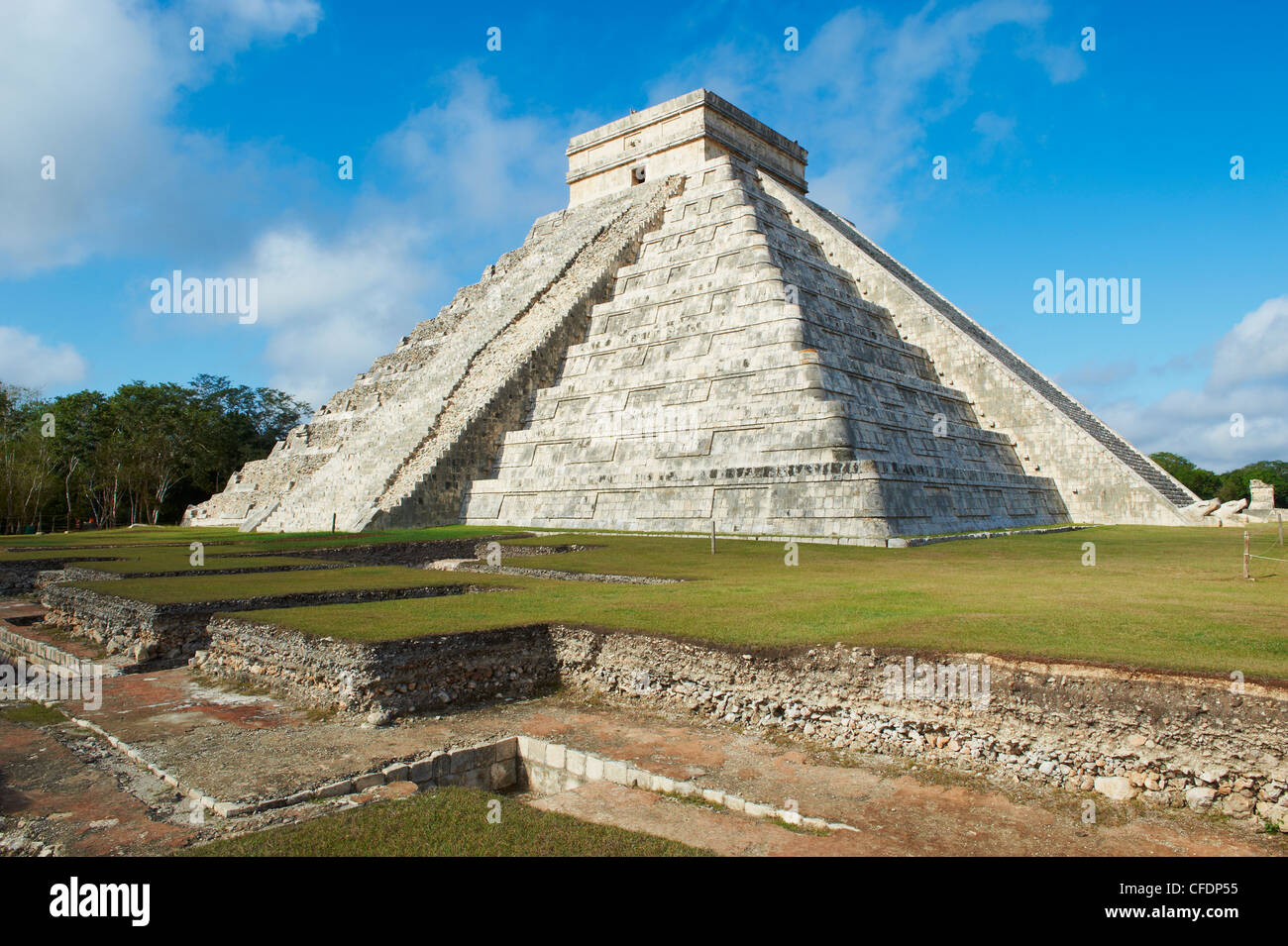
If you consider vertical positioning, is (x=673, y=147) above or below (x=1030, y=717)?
above

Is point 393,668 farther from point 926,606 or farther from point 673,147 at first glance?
point 673,147

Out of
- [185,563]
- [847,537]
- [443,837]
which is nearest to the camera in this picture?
[443,837]

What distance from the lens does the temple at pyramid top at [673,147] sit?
34.8 m

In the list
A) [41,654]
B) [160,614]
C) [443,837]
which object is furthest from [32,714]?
[443,837]

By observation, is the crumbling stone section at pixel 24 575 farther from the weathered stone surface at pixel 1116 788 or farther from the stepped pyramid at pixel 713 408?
the weathered stone surface at pixel 1116 788

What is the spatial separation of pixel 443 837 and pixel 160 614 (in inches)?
281

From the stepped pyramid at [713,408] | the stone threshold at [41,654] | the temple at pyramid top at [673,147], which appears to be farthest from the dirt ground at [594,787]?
the temple at pyramid top at [673,147]

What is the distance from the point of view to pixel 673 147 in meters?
35.4

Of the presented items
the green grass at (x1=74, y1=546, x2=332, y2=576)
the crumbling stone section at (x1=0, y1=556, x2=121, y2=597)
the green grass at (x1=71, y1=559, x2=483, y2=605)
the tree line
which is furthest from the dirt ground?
the tree line

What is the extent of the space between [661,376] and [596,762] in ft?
61.5

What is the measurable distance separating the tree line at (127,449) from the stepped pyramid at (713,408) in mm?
15540

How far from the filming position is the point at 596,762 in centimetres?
589
